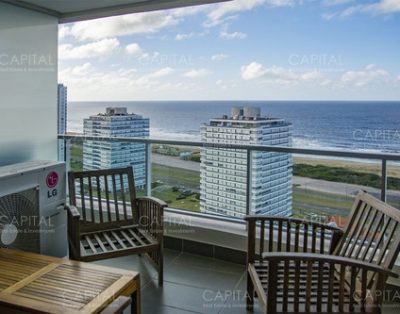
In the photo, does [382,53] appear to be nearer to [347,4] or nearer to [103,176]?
[347,4]

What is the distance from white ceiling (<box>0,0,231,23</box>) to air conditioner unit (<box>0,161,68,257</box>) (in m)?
1.54

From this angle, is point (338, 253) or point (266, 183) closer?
point (338, 253)

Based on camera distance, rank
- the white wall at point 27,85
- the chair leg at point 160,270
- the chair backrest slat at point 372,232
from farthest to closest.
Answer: the white wall at point 27,85, the chair leg at point 160,270, the chair backrest slat at point 372,232

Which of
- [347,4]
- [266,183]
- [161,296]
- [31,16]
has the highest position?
[347,4]

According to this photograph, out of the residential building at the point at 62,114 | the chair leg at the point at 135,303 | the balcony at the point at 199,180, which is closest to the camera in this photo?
the chair leg at the point at 135,303

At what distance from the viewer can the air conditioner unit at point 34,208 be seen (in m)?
2.74

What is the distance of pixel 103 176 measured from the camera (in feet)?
11.5

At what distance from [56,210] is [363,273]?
2447 millimetres

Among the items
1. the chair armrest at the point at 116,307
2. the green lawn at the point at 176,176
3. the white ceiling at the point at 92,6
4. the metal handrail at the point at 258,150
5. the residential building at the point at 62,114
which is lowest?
the chair armrest at the point at 116,307

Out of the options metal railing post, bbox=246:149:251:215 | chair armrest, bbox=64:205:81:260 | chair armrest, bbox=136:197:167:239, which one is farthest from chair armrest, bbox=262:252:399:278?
metal railing post, bbox=246:149:251:215

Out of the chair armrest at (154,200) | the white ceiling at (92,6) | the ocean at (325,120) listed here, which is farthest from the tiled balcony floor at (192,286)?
the ocean at (325,120)

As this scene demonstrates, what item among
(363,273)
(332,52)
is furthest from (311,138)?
(363,273)

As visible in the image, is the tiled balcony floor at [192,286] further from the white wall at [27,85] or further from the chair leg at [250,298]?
the white wall at [27,85]

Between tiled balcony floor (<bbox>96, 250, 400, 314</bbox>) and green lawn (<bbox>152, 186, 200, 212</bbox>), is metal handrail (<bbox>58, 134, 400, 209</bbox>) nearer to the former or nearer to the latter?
green lawn (<bbox>152, 186, 200, 212</bbox>)
